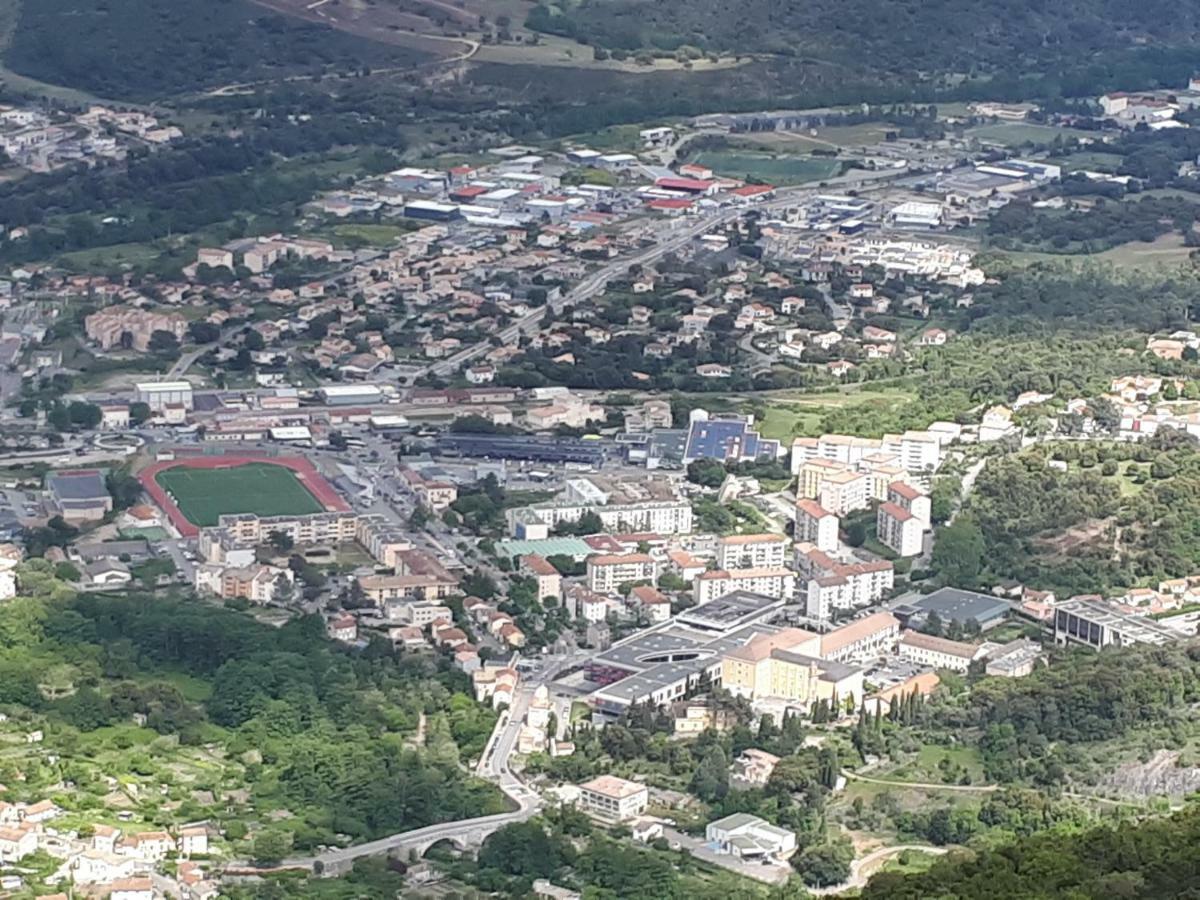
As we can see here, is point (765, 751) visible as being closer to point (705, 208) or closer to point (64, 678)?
point (64, 678)

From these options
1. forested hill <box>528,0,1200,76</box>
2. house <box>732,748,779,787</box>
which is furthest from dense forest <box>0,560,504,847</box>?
forested hill <box>528,0,1200,76</box>

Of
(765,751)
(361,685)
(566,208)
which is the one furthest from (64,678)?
(566,208)

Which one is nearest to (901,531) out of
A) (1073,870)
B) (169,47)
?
(1073,870)

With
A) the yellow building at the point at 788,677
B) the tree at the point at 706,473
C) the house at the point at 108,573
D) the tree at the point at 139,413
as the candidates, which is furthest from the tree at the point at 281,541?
the yellow building at the point at 788,677

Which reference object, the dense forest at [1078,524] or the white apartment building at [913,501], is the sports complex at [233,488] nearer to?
the white apartment building at [913,501]

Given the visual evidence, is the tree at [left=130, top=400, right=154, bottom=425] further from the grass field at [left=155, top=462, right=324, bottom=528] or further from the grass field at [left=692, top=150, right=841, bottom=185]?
the grass field at [left=692, top=150, right=841, bottom=185]

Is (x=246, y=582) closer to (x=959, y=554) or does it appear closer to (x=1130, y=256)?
(x=959, y=554)
